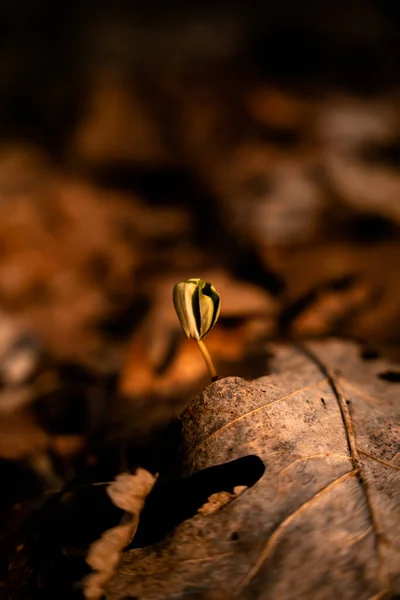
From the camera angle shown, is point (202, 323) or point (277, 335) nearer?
point (202, 323)

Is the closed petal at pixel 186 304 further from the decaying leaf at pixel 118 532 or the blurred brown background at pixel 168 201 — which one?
the decaying leaf at pixel 118 532

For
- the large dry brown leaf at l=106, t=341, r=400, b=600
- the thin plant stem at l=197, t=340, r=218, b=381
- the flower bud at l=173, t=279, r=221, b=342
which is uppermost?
the flower bud at l=173, t=279, r=221, b=342

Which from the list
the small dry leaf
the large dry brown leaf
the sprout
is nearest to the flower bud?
the sprout

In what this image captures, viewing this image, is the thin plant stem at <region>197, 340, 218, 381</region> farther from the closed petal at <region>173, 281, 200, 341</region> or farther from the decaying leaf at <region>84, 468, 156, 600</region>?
the decaying leaf at <region>84, 468, 156, 600</region>

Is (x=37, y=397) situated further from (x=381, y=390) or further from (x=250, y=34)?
(x=250, y=34)

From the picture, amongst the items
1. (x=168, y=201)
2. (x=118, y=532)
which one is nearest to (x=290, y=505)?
(x=118, y=532)

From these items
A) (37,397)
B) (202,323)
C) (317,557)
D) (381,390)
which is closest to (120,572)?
(317,557)

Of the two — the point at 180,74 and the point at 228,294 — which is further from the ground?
the point at 180,74
